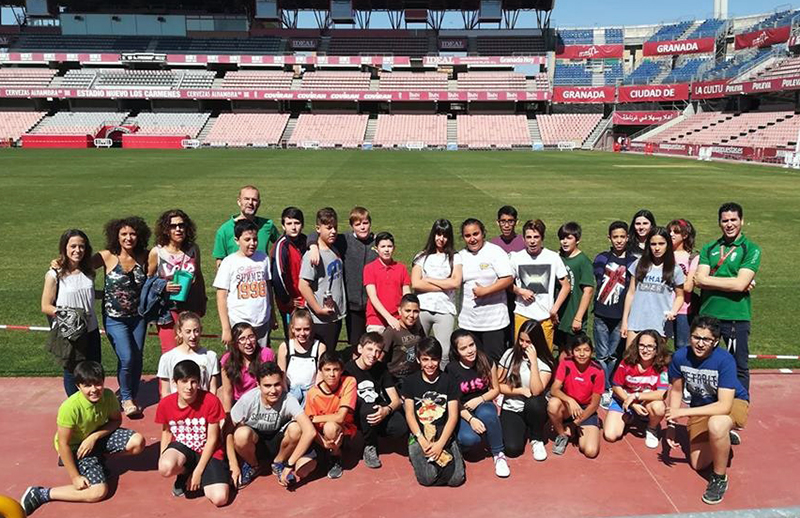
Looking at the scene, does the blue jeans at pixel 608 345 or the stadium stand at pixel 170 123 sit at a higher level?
the stadium stand at pixel 170 123

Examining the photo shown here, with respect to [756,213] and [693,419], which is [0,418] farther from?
[756,213]

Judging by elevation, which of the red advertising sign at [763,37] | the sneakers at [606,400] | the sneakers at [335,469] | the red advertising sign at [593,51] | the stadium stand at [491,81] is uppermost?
the red advertising sign at [593,51]

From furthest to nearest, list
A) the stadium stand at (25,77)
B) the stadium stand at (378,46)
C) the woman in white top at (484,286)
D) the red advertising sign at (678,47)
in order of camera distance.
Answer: the stadium stand at (378,46) → the red advertising sign at (678,47) → the stadium stand at (25,77) → the woman in white top at (484,286)

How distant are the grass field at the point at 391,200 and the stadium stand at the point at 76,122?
26.1 m

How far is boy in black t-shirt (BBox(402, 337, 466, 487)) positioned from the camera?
4.45m

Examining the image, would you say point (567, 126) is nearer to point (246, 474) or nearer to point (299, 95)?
point (299, 95)

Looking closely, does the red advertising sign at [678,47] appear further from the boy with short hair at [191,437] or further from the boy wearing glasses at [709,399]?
the boy with short hair at [191,437]

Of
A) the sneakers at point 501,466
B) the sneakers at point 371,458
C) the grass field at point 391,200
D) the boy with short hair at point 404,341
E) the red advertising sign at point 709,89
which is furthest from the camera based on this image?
the red advertising sign at point 709,89

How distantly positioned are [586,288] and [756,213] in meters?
14.5

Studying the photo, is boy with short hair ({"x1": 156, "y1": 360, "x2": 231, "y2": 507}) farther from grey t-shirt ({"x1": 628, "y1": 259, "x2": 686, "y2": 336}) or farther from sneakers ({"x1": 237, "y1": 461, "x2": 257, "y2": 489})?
grey t-shirt ({"x1": 628, "y1": 259, "x2": 686, "y2": 336})

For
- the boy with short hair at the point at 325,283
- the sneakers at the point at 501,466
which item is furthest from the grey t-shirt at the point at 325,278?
the sneakers at the point at 501,466

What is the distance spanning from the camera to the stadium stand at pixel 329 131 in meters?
59.6

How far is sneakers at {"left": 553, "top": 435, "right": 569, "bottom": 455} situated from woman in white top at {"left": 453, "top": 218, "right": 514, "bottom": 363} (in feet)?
3.04

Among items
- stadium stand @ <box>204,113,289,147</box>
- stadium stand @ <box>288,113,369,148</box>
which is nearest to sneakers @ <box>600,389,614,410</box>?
stadium stand @ <box>288,113,369,148</box>
